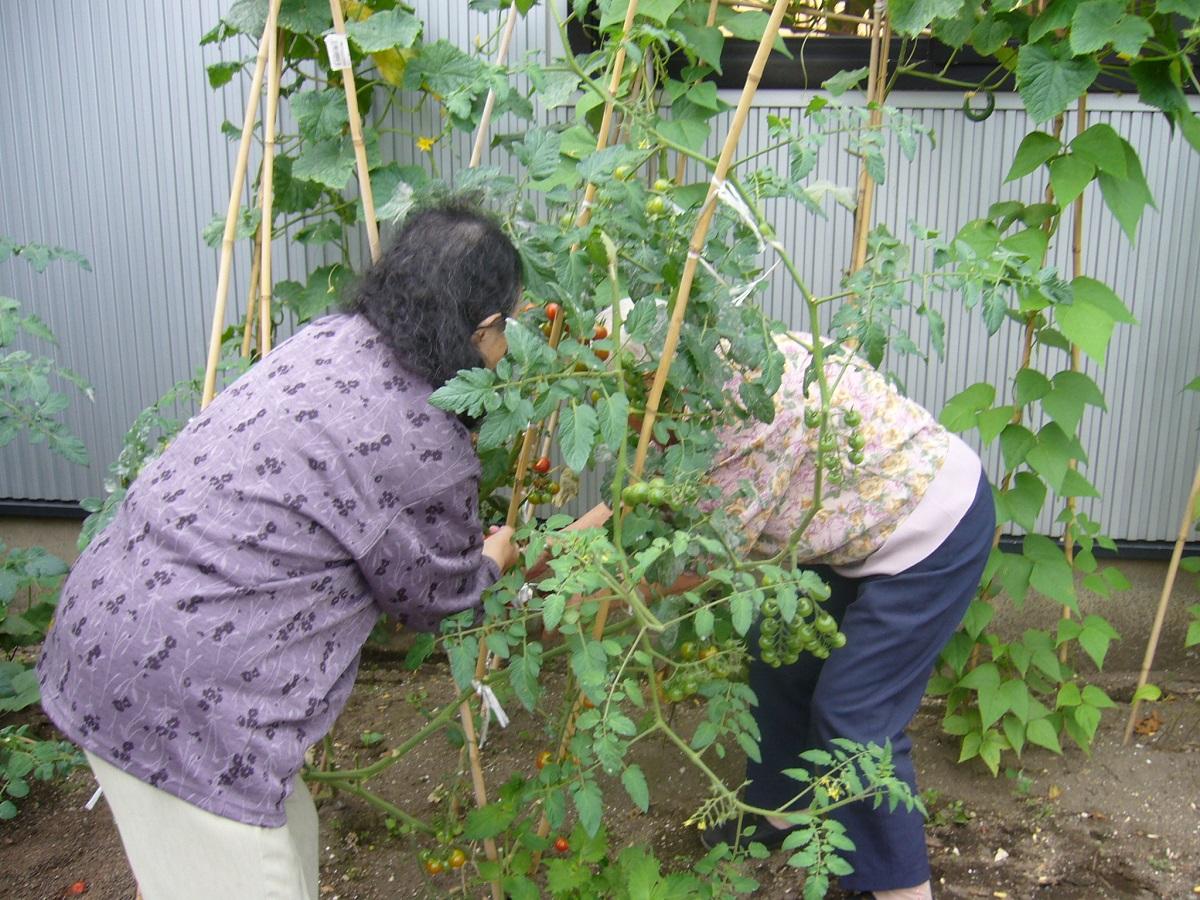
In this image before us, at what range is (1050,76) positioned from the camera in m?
2.30

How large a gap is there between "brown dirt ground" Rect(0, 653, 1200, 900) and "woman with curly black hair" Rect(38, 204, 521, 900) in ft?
2.33

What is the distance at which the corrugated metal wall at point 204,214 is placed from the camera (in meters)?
2.95

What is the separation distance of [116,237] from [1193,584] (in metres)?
2.97

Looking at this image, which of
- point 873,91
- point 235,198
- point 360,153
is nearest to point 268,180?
point 235,198

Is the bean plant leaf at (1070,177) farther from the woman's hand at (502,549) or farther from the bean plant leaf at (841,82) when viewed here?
the woman's hand at (502,549)

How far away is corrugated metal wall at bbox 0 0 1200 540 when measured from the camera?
2.95 m

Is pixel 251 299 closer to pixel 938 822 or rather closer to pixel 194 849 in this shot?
pixel 194 849

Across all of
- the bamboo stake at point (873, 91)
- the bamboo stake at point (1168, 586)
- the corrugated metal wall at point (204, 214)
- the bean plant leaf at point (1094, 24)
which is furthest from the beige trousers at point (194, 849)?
the bamboo stake at point (1168, 586)

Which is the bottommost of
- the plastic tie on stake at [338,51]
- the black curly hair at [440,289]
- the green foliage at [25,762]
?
the green foliage at [25,762]

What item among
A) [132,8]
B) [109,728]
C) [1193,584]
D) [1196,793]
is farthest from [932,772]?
[132,8]

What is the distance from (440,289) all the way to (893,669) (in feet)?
3.62

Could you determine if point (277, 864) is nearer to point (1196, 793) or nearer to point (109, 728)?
point (109, 728)

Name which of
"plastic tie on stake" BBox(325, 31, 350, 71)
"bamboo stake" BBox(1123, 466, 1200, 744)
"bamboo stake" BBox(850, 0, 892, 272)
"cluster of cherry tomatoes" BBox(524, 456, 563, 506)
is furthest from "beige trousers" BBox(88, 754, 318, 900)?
"bamboo stake" BBox(1123, 466, 1200, 744)

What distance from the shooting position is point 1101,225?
2.98 m
